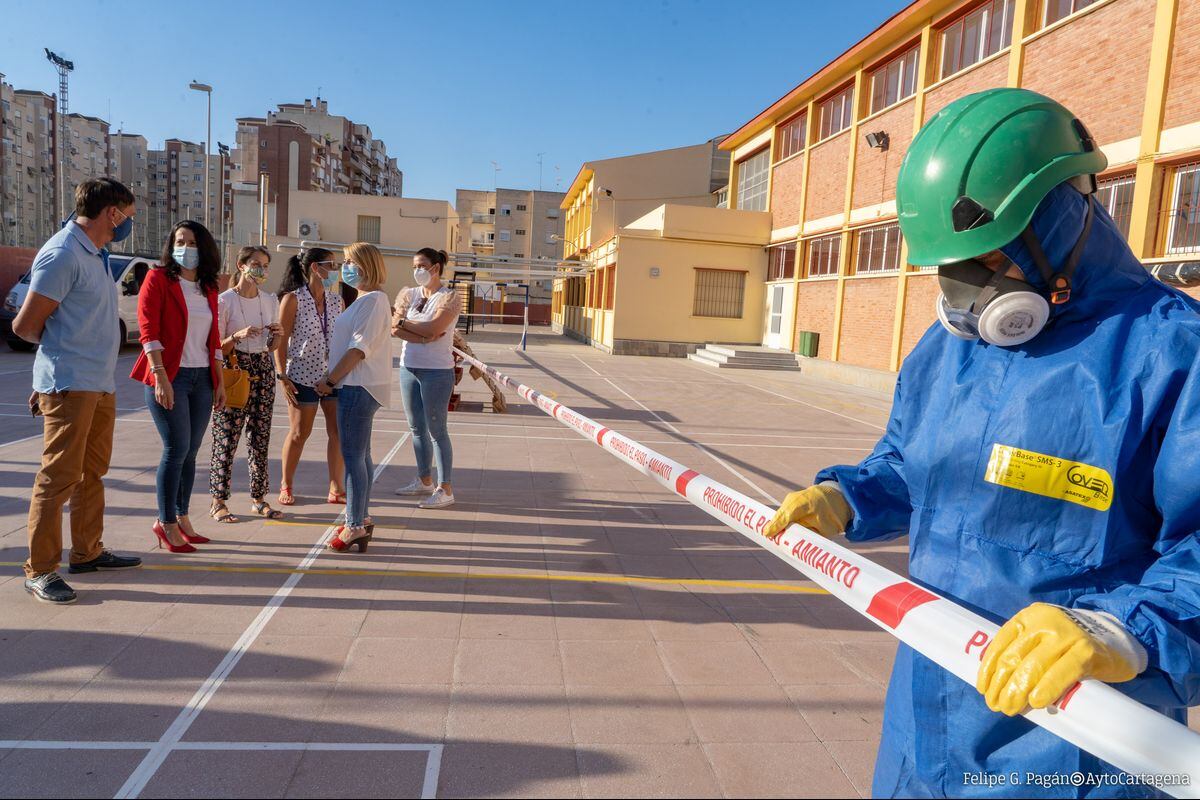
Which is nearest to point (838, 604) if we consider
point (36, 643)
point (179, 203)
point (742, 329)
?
point (36, 643)

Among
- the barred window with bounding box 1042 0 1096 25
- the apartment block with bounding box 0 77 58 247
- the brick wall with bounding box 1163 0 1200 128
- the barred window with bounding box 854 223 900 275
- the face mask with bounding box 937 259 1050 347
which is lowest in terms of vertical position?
the face mask with bounding box 937 259 1050 347

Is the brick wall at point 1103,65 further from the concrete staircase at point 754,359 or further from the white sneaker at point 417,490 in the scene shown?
the white sneaker at point 417,490

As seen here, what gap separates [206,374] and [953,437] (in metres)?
4.65

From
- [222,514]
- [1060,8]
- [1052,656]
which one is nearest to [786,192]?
[1060,8]

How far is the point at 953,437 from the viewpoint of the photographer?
1642 millimetres

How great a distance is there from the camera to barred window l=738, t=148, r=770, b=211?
28.7 m

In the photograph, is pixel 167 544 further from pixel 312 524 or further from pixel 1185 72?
pixel 1185 72

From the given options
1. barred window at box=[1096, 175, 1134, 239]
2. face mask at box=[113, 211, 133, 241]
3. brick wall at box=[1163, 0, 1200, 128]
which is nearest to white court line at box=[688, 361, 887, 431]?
barred window at box=[1096, 175, 1134, 239]

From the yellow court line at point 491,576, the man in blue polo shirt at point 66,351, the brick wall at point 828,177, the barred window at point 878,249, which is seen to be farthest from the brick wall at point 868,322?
the man in blue polo shirt at point 66,351

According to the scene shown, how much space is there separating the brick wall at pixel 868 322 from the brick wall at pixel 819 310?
79cm

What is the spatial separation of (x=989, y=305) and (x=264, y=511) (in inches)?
209

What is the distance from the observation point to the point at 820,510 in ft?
6.39

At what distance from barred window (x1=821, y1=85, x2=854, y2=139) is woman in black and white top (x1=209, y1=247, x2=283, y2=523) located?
65.6 ft

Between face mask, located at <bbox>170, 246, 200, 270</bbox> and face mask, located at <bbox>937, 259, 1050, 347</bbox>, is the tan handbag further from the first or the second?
face mask, located at <bbox>937, 259, 1050, 347</bbox>
